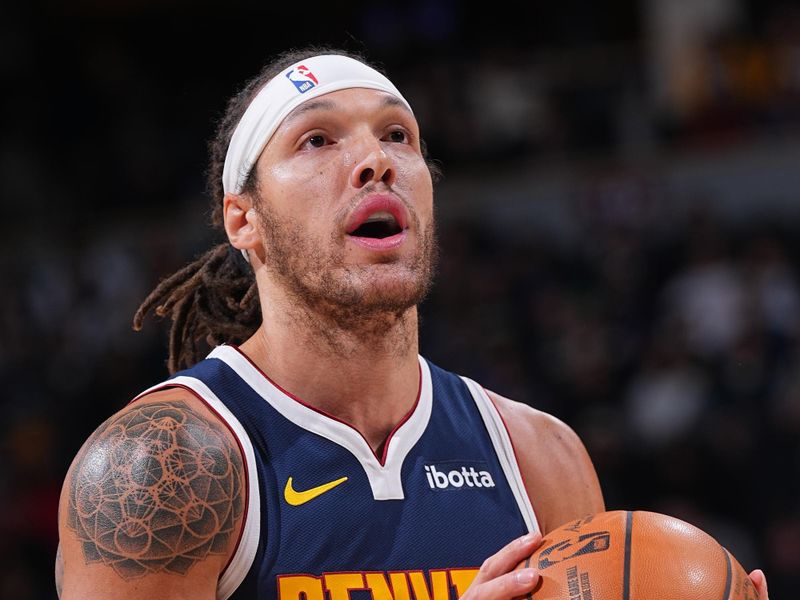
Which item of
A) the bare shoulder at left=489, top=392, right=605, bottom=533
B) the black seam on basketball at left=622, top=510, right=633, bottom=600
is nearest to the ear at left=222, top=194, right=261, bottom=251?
the bare shoulder at left=489, top=392, right=605, bottom=533

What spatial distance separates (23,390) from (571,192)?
15.0 feet

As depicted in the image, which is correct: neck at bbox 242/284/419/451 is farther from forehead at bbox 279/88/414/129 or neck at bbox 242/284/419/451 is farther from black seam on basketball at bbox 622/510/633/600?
black seam on basketball at bbox 622/510/633/600

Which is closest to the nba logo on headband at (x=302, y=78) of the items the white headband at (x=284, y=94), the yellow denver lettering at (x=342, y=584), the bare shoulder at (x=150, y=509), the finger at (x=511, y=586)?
the white headband at (x=284, y=94)

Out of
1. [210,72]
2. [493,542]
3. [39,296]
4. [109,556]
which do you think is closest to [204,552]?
[109,556]

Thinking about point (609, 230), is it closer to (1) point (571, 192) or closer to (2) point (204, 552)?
(1) point (571, 192)

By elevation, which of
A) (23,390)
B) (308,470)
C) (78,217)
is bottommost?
(23,390)

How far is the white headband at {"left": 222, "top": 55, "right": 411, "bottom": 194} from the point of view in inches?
118

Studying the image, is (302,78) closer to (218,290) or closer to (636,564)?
(218,290)

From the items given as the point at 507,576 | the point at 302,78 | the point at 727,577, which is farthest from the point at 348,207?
the point at 727,577

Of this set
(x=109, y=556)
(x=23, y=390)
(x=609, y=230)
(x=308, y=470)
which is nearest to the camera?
(x=109, y=556)

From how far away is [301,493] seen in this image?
8.66ft

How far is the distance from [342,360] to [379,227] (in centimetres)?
32

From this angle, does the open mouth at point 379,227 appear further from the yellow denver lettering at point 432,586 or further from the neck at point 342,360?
the yellow denver lettering at point 432,586

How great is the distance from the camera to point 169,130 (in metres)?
11.7
